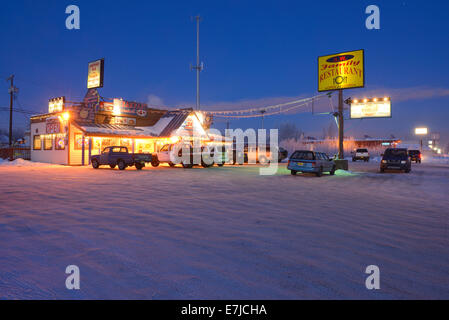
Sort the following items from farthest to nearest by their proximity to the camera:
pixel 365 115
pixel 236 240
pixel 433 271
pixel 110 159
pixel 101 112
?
pixel 365 115
pixel 101 112
pixel 110 159
pixel 236 240
pixel 433 271

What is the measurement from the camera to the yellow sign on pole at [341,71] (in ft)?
72.5

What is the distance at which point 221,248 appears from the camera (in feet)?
14.9

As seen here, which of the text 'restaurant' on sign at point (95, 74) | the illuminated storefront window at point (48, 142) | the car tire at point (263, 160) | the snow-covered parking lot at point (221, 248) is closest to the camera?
the snow-covered parking lot at point (221, 248)

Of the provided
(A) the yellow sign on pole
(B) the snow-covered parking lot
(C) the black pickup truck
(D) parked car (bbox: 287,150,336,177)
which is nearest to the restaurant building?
(C) the black pickup truck

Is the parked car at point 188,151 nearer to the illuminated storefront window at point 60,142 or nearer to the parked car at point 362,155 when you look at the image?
the illuminated storefront window at point 60,142

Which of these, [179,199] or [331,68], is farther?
[331,68]

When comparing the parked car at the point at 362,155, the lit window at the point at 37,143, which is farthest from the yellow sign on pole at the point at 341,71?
the lit window at the point at 37,143

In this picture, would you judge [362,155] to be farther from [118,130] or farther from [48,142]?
[48,142]

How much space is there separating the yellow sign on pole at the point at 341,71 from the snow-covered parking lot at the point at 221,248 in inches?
626

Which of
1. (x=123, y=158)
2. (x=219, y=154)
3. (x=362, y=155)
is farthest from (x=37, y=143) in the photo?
(x=362, y=155)

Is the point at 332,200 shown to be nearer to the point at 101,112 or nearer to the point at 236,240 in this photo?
the point at 236,240

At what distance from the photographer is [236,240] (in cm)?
496
